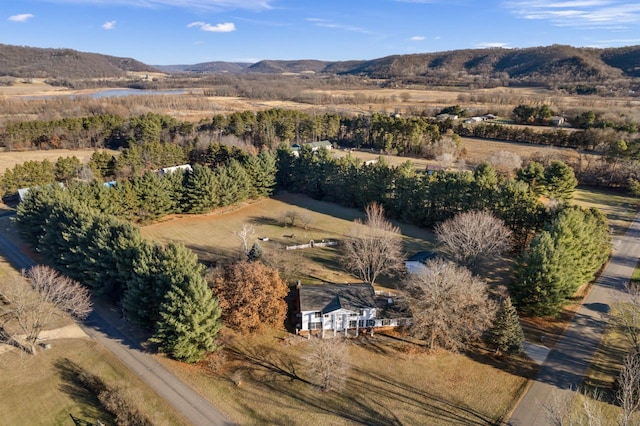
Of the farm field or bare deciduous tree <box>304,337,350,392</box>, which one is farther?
the farm field

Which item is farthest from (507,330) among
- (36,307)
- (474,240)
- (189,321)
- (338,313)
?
(36,307)

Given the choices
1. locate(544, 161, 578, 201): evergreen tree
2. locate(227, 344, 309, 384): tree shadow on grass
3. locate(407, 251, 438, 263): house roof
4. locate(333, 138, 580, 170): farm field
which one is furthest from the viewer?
locate(333, 138, 580, 170): farm field

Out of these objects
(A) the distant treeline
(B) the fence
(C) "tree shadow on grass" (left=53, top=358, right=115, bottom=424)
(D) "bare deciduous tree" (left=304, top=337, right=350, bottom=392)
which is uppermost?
(A) the distant treeline

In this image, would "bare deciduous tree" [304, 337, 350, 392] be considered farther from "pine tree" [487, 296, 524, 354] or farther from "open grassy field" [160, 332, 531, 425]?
"pine tree" [487, 296, 524, 354]

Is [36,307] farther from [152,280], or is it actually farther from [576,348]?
[576,348]

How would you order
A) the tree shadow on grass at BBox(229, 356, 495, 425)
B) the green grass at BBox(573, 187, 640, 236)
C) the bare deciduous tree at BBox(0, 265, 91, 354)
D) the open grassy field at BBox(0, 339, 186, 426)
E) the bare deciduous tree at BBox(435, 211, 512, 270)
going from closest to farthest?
the tree shadow on grass at BBox(229, 356, 495, 425) < the open grassy field at BBox(0, 339, 186, 426) < the bare deciduous tree at BBox(0, 265, 91, 354) < the bare deciduous tree at BBox(435, 211, 512, 270) < the green grass at BBox(573, 187, 640, 236)

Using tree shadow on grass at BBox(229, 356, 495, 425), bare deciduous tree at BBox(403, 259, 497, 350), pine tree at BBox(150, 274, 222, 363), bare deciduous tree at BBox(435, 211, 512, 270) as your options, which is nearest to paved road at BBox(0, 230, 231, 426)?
pine tree at BBox(150, 274, 222, 363)

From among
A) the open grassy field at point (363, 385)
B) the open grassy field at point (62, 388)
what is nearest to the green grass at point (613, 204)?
the open grassy field at point (363, 385)
